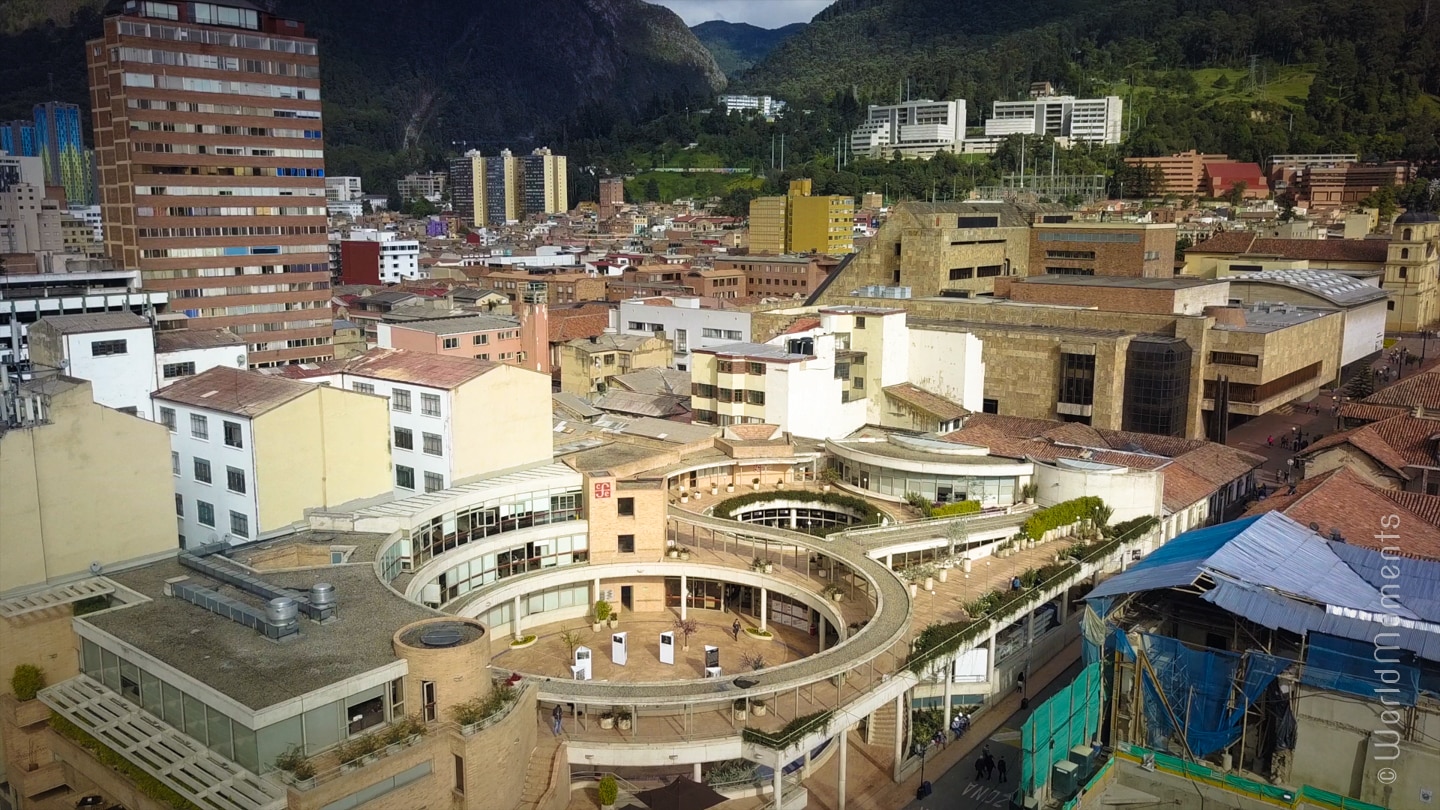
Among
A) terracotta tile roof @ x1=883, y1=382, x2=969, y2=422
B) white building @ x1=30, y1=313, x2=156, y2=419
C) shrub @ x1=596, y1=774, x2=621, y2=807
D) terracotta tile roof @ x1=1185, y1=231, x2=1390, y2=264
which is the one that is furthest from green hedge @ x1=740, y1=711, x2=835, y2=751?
terracotta tile roof @ x1=1185, y1=231, x2=1390, y2=264

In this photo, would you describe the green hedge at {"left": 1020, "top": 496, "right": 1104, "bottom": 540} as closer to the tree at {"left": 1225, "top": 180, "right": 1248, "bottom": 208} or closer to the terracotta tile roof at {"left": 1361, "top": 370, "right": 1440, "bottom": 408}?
the terracotta tile roof at {"left": 1361, "top": 370, "right": 1440, "bottom": 408}

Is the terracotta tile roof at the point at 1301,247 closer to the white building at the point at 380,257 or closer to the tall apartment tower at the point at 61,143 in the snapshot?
the white building at the point at 380,257

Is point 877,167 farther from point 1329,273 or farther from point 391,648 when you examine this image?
point 391,648

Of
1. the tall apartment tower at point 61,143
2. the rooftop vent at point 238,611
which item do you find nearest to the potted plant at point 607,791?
the rooftop vent at point 238,611

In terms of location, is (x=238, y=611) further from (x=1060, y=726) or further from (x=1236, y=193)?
(x=1236, y=193)

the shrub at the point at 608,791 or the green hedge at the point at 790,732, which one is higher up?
the green hedge at the point at 790,732

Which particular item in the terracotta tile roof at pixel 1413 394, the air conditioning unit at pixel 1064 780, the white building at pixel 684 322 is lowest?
the air conditioning unit at pixel 1064 780
